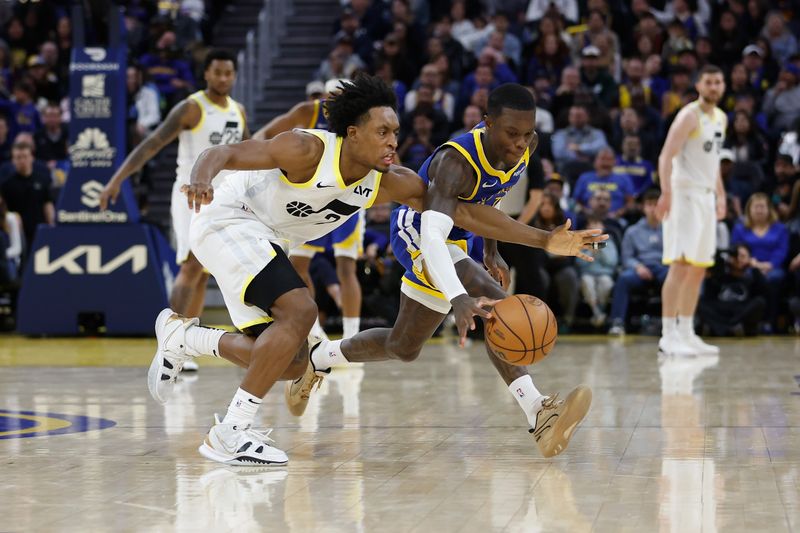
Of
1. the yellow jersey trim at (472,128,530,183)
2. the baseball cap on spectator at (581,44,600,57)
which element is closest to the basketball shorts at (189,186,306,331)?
the yellow jersey trim at (472,128,530,183)

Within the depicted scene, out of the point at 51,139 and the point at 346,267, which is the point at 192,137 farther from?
the point at 51,139

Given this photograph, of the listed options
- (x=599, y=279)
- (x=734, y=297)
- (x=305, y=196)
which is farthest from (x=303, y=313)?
(x=734, y=297)

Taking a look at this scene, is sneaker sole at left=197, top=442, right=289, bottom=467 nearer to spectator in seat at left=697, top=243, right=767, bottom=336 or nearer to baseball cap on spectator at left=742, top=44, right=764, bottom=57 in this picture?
spectator in seat at left=697, top=243, right=767, bottom=336

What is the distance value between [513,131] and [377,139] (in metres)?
0.55

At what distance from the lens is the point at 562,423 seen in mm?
4648

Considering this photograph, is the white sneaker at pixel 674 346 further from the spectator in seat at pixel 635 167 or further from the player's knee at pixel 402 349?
the player's knee at pixel 402 349

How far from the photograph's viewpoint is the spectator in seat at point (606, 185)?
12.0m

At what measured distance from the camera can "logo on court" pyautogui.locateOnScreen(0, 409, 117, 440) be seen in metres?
5.41

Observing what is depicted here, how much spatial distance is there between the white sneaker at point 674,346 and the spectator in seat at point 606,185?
291 centimetres

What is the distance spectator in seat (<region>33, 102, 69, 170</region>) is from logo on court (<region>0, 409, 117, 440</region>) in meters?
8.04

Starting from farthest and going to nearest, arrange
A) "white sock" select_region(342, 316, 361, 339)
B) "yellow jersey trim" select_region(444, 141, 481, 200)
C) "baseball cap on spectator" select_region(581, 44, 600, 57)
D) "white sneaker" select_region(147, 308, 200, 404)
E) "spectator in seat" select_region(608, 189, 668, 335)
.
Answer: "baseball cap on spectator" select_region(581, 44, 600, 57), "spectator in seat" select_region(608, 189, 668, 335), "white sock" select_region(342, 316, 361, 339), "white sneaker" select_region(147, 308, 200, 404), "yellow jersey trim" select_region(444, 141, 481, 200)

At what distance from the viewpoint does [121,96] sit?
10812 mm

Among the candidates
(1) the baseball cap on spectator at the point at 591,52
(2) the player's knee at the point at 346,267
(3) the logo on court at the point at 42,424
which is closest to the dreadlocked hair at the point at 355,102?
(3) the logo on court at the point at 42,424

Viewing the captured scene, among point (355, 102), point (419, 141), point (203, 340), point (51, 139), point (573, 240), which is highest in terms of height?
point (355, 102)
